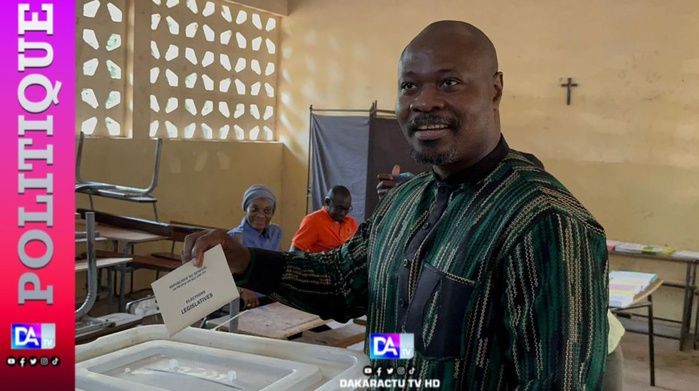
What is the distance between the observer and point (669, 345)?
463cm

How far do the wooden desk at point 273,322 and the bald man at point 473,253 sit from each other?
153 cm

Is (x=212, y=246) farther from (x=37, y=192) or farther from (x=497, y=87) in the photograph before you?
(x=497, y=87)

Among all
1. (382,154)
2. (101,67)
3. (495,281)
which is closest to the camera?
(495,281)

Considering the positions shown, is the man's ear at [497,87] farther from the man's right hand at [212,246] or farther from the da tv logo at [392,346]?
the man's right hand at [212,246]

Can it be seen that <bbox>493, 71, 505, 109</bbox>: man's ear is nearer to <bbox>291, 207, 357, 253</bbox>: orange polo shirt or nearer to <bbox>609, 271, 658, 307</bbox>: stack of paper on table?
<bbox>609, 271, 658, 307</bbox>: stack of paper on table

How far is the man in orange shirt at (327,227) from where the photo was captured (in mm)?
4016

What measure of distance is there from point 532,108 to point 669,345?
209cm

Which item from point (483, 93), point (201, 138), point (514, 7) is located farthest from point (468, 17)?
point (483, 93)

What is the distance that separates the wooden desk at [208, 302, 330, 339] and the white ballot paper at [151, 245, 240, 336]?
63.4 inches

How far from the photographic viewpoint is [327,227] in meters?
4.05

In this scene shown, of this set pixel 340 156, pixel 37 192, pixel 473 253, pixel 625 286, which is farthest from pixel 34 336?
pixel 340 156

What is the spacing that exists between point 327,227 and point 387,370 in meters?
3.07

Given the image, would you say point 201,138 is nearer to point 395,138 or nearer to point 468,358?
point 395,138

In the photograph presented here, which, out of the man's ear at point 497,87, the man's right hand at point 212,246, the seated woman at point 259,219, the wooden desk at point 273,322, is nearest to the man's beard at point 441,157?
the man's ear at point 497,87
